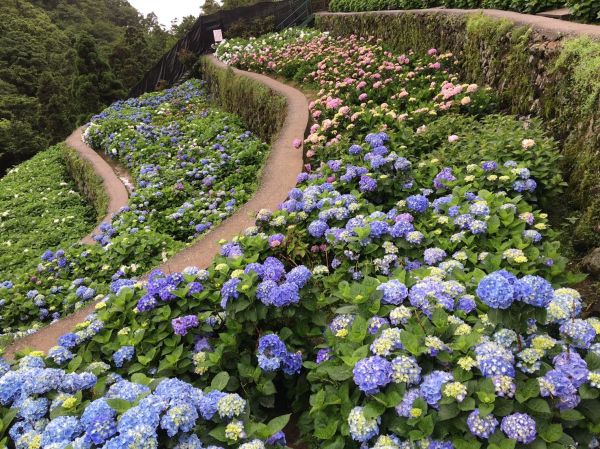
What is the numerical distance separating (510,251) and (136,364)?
2.07 m

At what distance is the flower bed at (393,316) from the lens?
1.66 meters

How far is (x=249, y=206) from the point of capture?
475 cm

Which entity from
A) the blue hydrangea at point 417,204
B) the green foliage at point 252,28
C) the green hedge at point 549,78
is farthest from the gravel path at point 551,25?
the green foliage at point 252,28

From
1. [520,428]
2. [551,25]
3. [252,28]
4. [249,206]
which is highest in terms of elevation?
[252,28]

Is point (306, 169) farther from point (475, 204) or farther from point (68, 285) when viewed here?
point (68, 285)

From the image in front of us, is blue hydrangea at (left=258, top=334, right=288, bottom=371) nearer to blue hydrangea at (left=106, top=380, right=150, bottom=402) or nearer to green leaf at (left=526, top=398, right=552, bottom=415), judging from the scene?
blue hydrangea at (left=106, top=380, right=150, bottom=402)

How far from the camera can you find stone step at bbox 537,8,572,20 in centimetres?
519

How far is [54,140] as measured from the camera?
24328mm

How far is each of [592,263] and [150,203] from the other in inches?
230

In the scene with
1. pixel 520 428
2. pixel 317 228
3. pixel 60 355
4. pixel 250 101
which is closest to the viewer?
pixel 520 428

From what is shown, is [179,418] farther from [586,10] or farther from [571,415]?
[586,10]

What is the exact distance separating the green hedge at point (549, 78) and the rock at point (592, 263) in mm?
199

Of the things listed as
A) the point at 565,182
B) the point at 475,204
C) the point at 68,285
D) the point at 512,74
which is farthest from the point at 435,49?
the point at 68,285

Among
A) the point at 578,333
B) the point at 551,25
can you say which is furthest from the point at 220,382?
the point at 551,25
